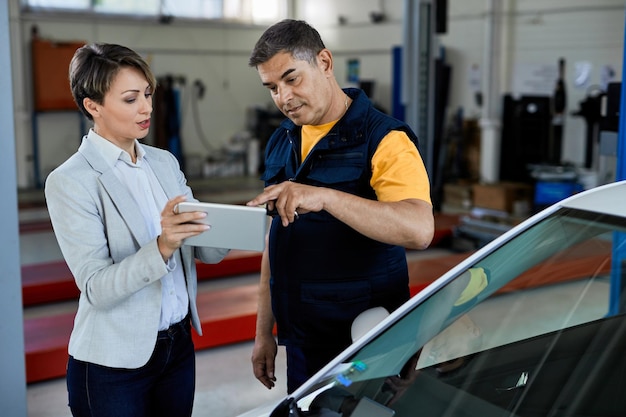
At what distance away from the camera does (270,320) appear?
8.05 feet

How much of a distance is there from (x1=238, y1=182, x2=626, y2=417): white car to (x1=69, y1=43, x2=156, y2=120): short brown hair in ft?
3.02

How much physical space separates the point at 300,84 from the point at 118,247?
650 mm

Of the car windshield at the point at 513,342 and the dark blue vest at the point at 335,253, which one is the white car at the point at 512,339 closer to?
the car windshield at the point at 513,342

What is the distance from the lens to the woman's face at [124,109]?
6.45 ft

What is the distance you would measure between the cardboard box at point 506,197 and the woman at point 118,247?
733cm

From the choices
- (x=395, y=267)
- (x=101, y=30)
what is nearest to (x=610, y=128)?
(x=395, y=267)

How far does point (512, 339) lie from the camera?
6.10 ft

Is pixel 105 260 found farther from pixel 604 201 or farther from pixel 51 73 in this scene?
pixel 51 73

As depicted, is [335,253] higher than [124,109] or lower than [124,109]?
lower

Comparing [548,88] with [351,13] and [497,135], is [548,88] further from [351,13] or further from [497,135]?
[351,13]

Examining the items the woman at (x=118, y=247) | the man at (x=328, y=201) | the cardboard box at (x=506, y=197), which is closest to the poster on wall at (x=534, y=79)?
the cardboard box at (x=506, y=197)

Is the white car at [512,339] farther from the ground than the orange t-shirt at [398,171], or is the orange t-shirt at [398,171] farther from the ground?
the orange t-shirt at [398,171]

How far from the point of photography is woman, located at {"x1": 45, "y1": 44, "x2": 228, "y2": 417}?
1876mm

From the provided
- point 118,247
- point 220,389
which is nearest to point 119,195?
point 118,247
